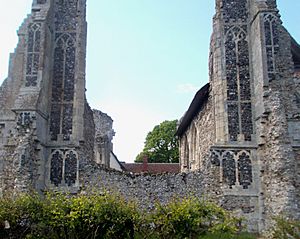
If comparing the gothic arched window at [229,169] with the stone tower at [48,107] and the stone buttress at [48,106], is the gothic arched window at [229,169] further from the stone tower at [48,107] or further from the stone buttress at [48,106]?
the stone buttress at [48,106]


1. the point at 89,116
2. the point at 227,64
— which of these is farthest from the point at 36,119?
the point at 227,64

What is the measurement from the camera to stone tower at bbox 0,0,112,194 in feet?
48.1

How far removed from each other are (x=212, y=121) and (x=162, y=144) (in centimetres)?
2785

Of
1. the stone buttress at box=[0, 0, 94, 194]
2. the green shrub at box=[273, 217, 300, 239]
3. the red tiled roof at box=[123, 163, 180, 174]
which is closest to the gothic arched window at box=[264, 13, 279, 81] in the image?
the green shrub at box=[273, 217, 300, 239]

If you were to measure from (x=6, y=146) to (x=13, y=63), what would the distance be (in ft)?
12.1

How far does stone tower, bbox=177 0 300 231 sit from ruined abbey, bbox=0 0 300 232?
37mm

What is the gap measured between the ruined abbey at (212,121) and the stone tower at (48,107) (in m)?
0.04

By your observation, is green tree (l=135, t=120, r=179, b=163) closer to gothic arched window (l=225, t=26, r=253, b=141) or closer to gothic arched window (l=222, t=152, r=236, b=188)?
gothic arched window (l=225, t=26, r=253, b=141)

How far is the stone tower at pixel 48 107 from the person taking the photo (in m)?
14.6

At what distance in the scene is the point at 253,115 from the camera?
621 inches

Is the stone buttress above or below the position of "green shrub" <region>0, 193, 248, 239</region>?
above

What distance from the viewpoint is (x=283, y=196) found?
44.2 feet

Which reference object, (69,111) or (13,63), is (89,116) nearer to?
(69,111)

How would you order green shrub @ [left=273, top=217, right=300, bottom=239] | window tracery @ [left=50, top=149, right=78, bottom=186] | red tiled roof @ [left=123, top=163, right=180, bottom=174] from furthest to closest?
red tiled roof @ [left=123, top=163, right=180, bottom=174]
window tracery @ [left=50, top=149, right=78, bottom=186]
green shrub @ [left=273, top=217, right=300, bottom=239]
